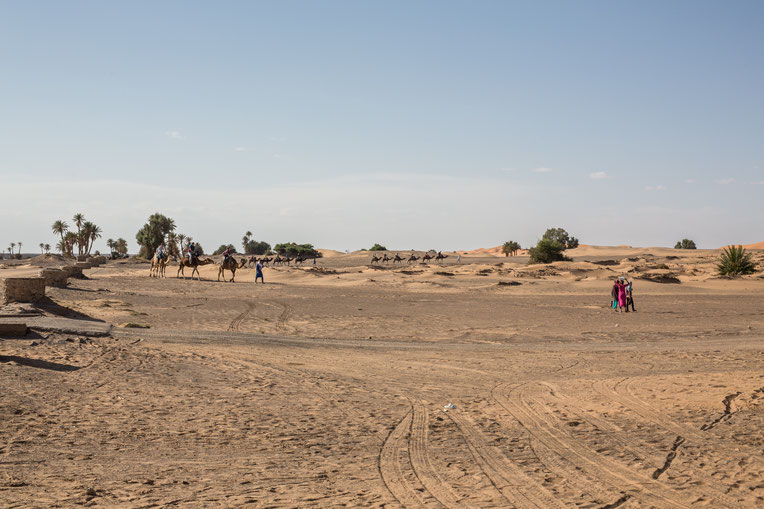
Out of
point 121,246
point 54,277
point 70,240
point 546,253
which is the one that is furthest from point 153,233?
point 54,277

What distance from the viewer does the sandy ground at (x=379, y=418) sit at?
6172mm

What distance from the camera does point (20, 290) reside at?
64.0ft

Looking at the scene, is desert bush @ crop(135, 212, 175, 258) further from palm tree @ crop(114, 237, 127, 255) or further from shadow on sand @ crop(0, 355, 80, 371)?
shadow on sand @ crop(0, 355, 80, 371)

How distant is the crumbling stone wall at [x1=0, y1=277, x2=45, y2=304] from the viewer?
19438mm

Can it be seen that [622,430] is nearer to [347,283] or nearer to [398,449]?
[398,449]

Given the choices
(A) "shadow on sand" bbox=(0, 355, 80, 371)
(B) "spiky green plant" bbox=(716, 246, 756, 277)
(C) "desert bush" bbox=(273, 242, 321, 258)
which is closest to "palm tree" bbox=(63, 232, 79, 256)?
(C) "desert bush" bbox=(273, 242, 321, 258)

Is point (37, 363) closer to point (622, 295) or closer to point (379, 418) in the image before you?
point (379, 418)

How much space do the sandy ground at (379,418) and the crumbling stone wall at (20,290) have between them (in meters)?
0.76

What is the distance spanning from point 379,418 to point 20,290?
14.9 m

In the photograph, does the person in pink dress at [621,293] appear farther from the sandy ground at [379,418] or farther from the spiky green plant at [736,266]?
the spiky green plant at [736,266]

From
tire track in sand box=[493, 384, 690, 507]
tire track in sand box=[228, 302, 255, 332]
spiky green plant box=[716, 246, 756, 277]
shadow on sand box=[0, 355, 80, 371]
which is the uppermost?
spiky green plant box=[716, 246, 756, 277]

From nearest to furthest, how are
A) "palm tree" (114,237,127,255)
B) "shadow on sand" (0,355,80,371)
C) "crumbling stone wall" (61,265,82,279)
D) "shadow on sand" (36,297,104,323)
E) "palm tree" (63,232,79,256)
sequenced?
"shadow on sand" (0,355,80,371), "shadow on sand" (36,297,104,323), "crumbling stone wall" (61,265,82,279), "palm tree" (63,232,79,256), "palm tree" (114,237,127,255)

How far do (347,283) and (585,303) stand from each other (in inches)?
720

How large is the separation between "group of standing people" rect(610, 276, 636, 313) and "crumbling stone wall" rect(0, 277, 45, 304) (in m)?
21.0
